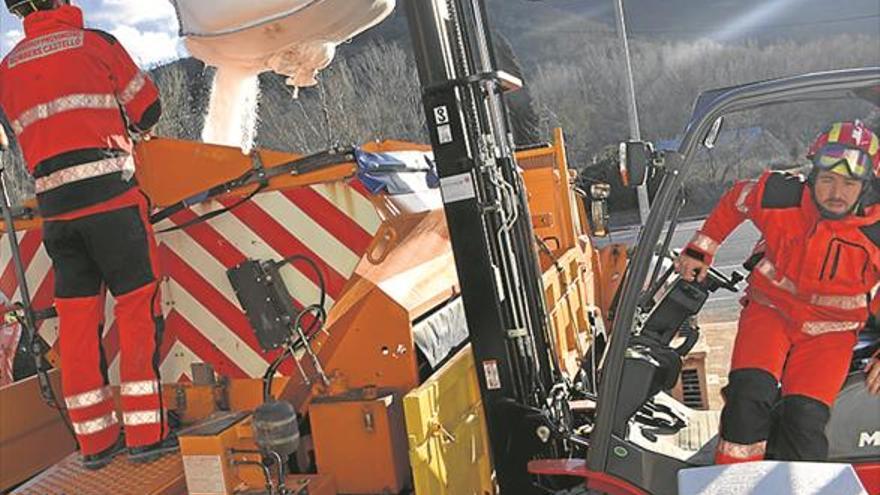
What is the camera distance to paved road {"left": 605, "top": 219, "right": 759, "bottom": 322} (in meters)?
8.12

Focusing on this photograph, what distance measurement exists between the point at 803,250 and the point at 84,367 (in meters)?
2.51

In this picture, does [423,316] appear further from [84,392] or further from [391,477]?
[84,392]

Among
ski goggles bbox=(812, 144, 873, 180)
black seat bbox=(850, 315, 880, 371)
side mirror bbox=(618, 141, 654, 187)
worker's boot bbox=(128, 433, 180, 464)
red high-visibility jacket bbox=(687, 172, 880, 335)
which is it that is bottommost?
black seat bbox=(850, 315, 880, 371)

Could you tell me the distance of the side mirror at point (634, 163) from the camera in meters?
2.41

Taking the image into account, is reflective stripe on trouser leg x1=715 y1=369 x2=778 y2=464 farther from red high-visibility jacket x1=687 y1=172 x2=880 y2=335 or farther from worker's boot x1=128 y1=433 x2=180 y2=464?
worker's boot x1=128 y1=433 x2=180 y2=464

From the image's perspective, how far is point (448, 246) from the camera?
147 inches

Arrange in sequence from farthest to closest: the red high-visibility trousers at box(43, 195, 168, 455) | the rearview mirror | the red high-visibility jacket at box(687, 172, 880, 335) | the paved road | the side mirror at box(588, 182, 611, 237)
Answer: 1. the paved road
2. the side mirror at box(588, 182, 611, 237)
3. the red high-visibility trousers at box(43, 195, 168, 455)
4. the red high-visibility jacket at box(687, 172, 880, 335)
5. the rearview mirror

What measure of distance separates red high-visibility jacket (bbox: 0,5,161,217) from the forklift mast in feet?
3.62

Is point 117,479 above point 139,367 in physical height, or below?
below

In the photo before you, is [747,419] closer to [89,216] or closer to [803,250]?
[803,250]

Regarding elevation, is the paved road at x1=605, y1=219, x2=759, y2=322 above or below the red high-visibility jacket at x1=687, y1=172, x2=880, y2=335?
below

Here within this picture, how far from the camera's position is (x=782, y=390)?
8.96ft

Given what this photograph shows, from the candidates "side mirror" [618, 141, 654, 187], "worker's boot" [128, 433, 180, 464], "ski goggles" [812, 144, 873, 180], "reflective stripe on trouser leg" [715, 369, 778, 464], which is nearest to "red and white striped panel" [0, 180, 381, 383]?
"worker's boot" [128, 433, 180, 464]

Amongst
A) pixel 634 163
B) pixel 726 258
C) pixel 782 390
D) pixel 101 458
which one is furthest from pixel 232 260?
pixel 726 258
